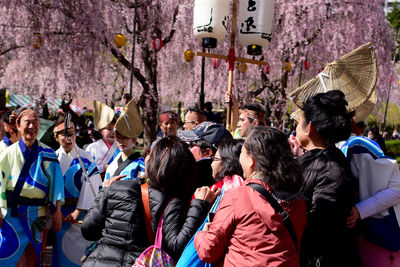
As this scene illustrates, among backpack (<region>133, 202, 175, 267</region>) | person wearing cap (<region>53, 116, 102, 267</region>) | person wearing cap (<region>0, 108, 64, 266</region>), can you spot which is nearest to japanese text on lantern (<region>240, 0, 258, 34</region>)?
person wearing cap (<region>53, 116, 102, 267</region>)

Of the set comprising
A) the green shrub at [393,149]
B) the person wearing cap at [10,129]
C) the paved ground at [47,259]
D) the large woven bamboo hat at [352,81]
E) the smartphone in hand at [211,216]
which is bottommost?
the green shrub at [393,149]

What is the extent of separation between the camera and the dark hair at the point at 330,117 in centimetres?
209

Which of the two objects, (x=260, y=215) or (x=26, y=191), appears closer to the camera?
(x=260, y=215)

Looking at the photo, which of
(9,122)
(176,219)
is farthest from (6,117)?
(176,219)

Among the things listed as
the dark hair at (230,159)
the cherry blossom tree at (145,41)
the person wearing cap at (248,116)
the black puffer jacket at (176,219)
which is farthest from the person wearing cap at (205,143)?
the cherry blossom tree at (145,41)

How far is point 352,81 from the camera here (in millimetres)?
2652

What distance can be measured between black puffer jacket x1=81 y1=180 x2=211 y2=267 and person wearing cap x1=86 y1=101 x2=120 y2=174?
209 centimetres

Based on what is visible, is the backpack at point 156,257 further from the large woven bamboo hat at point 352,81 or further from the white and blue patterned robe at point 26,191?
the white and blue patterned robe at point 26,191

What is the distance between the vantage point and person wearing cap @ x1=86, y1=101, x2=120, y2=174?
4102mm

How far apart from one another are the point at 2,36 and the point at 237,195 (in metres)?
10.6

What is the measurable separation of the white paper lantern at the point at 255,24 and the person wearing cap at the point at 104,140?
1815 millimetres

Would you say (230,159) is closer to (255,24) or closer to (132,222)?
(132,222)

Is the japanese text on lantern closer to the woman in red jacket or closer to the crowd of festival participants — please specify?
the crowd of festival participants

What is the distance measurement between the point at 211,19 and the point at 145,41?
23.7 feet
